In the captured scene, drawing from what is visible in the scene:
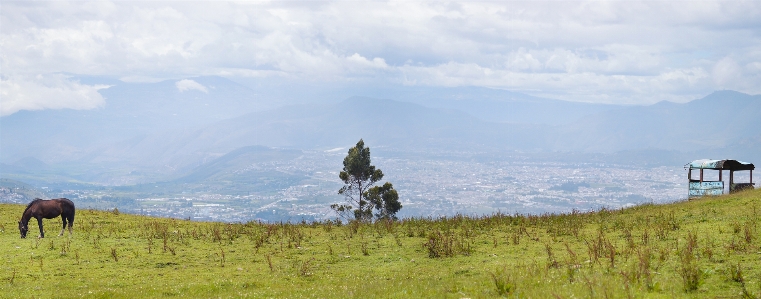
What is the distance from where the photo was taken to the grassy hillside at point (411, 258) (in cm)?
1451

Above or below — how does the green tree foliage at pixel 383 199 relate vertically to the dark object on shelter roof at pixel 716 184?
below

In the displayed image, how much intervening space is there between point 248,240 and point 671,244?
15792mm

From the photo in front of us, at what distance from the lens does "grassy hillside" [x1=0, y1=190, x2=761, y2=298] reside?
47.6 ft

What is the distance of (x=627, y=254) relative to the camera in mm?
17562

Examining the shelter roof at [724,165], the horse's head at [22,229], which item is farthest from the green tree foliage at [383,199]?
the horse's head at [22,229]

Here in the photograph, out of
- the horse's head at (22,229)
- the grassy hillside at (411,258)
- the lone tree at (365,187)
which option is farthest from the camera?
the lone tree at (365,187)

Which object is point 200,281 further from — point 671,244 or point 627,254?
point 671,244

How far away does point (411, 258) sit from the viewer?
69.7 feet

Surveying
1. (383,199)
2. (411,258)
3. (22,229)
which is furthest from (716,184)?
(22,229)

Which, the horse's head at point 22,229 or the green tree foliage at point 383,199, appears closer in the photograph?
the horse's head at point 22,229

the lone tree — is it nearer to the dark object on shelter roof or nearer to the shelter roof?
the dark object on shelter roof

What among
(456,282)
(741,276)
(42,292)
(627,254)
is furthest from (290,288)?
(741,276)

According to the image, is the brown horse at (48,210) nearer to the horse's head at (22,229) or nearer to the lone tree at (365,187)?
the horse's head at (22,229)

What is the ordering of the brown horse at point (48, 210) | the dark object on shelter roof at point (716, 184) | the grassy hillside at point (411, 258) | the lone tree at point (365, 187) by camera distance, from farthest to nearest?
the lone tree at point (365, 187) → the dark object on shelter roof at point (716, 184) → the brown horse at point (48, 210) → the grassy hillside at point (411, 258)
